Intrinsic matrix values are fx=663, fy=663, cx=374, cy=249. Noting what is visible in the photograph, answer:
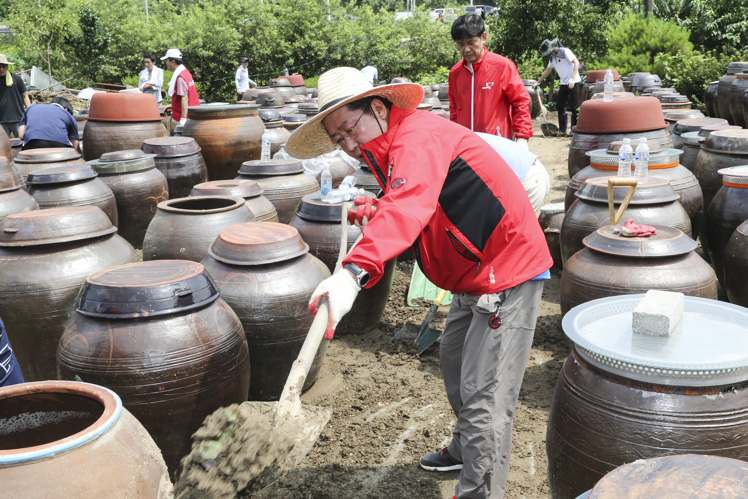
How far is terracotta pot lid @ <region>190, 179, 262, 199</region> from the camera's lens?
18.4 feet

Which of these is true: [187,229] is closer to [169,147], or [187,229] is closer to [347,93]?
[347,93]

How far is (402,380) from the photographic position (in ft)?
15.1

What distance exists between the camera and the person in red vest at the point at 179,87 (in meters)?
9.57

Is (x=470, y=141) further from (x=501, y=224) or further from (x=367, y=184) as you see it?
(x=367, y=184)

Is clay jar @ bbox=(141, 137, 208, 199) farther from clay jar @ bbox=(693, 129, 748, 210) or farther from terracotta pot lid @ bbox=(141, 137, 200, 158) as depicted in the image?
clay jar @ bbox=(693, 129, 748, 210)

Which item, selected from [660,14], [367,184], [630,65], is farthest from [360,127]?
[660,14]

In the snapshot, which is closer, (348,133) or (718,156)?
(348,133)

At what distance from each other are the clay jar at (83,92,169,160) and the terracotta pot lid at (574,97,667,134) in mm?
5417

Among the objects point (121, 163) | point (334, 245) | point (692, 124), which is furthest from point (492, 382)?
point (692, 124)

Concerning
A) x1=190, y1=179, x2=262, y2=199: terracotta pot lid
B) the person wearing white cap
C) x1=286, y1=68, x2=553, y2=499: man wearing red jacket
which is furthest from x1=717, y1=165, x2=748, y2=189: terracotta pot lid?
the person wearing white cap

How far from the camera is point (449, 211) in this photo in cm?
255

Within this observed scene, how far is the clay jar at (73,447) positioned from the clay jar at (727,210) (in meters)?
4.31

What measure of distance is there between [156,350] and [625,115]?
5.33 meters

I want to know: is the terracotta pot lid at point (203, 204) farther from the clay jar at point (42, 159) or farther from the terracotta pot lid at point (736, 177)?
the terracotta pot lid at point (736, 177)
